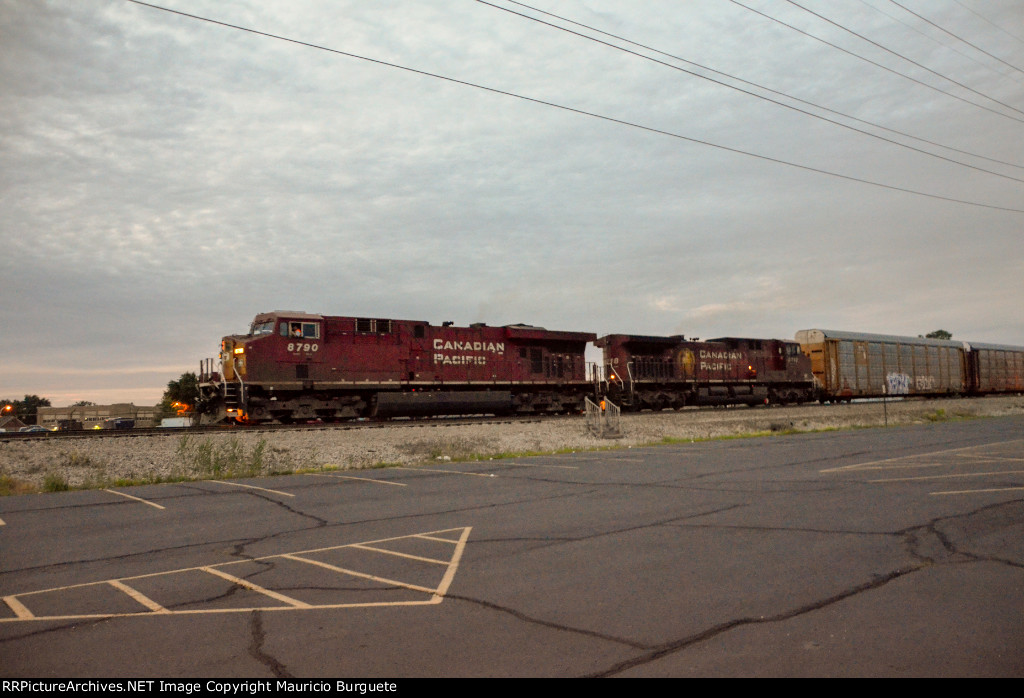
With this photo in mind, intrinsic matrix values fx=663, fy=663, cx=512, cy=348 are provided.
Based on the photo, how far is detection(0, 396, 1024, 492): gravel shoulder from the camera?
1493cm

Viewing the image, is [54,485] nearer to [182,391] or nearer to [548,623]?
[548,623]

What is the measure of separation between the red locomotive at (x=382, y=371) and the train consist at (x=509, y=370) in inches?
1.8

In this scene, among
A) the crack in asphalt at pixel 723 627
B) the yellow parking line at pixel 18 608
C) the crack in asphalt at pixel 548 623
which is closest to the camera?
the crack in asphalt at pixel 723 627

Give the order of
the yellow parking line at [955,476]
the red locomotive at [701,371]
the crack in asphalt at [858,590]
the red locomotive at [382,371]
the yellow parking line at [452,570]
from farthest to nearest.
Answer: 1. the red locomotive at [701,371]
2. the red locomotive at [382,371]
3. the yellow parking line at [955,476]
4. the yellow parking line at [452,570]
5. the crack in asphalt at [858,590]

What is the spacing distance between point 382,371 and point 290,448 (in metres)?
8.00

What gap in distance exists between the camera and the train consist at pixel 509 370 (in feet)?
76.7

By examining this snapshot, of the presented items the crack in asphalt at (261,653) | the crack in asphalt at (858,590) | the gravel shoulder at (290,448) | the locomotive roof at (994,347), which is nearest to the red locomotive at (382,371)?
the gravel shoulder at (290,448)

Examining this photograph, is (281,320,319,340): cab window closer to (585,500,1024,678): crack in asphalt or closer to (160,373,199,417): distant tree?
(585,500,1024,678): crack in asphalt

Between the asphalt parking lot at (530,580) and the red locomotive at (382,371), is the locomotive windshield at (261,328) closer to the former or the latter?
the red locomotive at (382,371)

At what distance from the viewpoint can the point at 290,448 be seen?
17922mm

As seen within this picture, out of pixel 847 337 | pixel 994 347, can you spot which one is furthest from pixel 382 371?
pixel 994 347

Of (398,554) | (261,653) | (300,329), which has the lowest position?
(398,554)

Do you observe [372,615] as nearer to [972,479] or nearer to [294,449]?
[972,479]

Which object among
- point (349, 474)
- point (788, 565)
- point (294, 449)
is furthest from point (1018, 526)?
point (294, 449)
